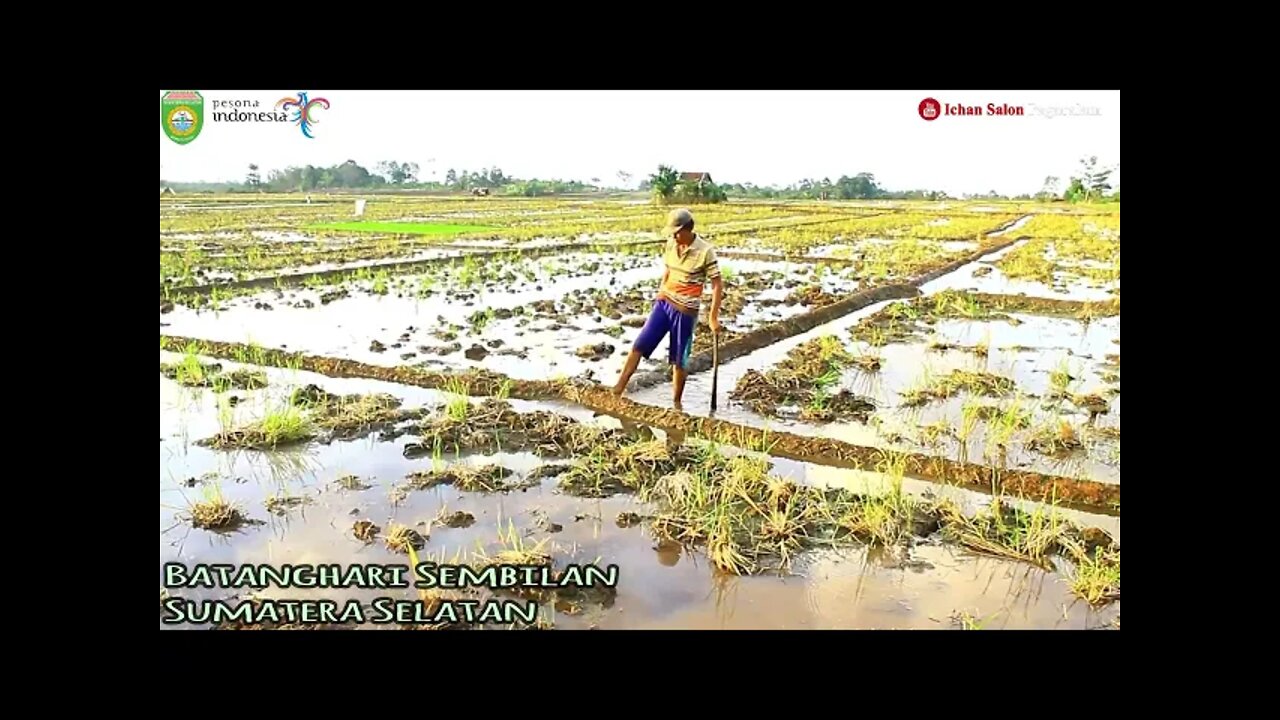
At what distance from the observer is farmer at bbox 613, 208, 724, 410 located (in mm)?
3143

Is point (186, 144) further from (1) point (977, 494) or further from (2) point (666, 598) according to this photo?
(1) point (977, 494)

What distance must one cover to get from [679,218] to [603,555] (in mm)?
1272

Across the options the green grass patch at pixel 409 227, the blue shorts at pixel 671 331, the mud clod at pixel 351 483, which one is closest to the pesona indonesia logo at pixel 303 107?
the mud clod at pixel 351 483

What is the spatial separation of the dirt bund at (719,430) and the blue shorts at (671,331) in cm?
23

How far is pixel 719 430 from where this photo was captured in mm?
3127

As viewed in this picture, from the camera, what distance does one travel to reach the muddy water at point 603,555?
2211mm

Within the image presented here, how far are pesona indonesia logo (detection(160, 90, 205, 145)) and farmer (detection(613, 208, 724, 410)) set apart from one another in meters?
1.56

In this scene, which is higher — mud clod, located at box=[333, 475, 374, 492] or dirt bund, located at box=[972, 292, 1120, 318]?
dirt bund, located at box=[972, 292, 1120, 318]

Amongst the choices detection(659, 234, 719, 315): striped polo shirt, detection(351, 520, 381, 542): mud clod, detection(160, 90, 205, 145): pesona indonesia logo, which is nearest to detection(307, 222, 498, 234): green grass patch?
detection(659, 234, 719, 315): striped polo shirt

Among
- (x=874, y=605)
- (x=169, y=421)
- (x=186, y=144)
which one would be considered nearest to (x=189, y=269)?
(x=169, y=421)

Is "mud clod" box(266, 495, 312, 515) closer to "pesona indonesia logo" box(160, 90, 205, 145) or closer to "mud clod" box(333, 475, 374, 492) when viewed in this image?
"mud clod" box(333, 475, 374, 492)
